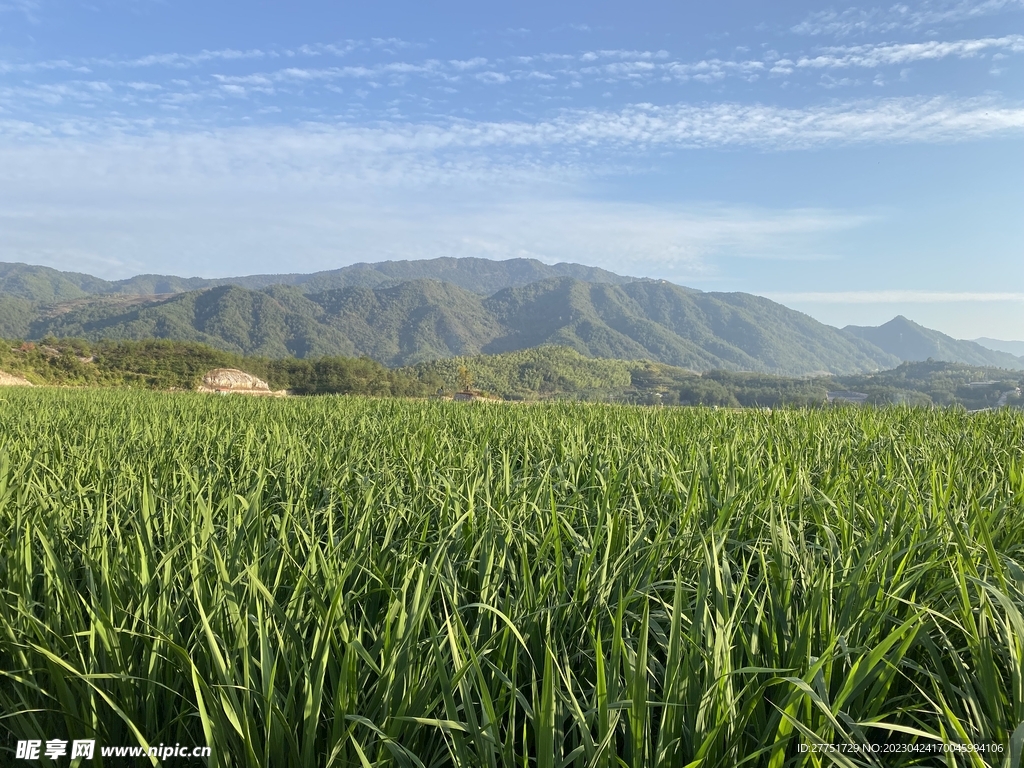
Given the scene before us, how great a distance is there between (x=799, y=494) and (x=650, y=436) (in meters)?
2.12

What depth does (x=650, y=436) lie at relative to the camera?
444cm

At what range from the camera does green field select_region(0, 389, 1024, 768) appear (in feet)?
3.48

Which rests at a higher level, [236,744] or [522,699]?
[522,699]

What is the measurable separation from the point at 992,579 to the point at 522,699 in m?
1.47

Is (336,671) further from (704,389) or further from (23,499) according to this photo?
(704,389)

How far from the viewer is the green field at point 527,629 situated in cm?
106

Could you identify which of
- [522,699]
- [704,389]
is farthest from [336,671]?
[704,389]

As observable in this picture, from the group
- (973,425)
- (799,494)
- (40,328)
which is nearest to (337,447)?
(799,494)

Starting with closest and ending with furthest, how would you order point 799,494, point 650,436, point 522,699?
point 522,699 → point 799,494 → point 650,436

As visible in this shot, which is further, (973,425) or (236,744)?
(973,425)

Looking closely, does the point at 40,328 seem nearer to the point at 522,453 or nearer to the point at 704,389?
the point at 704,389

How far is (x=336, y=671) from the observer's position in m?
1.27

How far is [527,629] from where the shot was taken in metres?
1.38

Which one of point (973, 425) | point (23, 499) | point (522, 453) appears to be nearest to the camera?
point (23, 499)
